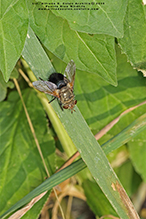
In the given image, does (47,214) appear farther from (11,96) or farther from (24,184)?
(11,96)

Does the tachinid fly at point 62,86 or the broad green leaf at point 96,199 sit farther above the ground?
the tachinid fly at point 62,86

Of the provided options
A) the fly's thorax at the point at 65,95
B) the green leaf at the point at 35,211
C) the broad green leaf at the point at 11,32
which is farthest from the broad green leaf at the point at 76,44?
the green leaf at the point at 35,211

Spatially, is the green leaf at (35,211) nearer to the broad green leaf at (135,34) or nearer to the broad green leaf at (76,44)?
the broad green leaf at (76,44)

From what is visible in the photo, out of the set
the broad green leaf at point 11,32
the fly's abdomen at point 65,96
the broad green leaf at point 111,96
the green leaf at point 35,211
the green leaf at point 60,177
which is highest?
the broad green leaf at point 11,32

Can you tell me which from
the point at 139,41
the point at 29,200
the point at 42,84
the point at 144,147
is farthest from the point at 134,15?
the point at 29,200

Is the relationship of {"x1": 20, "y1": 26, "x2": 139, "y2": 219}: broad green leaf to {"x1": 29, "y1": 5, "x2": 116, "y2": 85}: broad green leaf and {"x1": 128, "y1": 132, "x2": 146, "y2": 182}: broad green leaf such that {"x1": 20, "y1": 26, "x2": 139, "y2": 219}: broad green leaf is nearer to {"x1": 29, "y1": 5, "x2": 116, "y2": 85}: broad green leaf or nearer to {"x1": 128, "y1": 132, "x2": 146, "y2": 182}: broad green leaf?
{"x1": 29, "y1": 5, "x2": 116, "y2": 85}: broad green leaf

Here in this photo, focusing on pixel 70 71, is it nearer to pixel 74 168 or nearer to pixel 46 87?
pixel 46 87

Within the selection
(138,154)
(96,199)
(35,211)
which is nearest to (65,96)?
(35,211)
